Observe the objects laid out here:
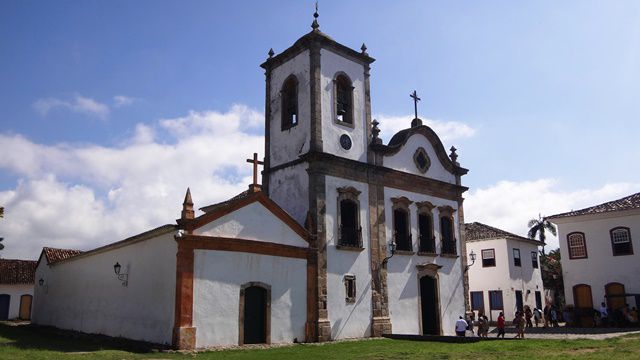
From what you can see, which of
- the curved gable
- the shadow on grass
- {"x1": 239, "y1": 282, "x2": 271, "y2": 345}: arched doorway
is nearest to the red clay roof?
the shadow on grass

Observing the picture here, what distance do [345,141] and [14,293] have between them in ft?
105

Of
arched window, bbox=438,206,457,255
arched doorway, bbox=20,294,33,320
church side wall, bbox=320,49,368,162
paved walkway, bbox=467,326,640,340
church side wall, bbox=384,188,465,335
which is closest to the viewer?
paved walkway, bbox=467,326,640,340

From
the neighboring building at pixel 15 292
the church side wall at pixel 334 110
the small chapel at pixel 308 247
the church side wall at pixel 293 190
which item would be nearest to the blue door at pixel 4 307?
the neighboring building at pixel 15 292

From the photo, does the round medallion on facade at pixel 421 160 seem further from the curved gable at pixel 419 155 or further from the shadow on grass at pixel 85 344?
the shadow on grass at pixel 85 344

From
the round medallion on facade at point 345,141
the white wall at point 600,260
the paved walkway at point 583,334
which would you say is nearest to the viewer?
the paved walkway at point 583,334

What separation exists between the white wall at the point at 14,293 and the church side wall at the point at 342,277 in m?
31.4

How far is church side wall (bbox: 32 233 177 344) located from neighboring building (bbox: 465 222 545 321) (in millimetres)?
24765

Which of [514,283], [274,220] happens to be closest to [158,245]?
[274,220]

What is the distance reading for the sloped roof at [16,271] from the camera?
41.9 metres

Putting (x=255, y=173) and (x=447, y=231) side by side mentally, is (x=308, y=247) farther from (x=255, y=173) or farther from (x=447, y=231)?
(x=447, y=231)

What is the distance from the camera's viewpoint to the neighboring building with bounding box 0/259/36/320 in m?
41.3

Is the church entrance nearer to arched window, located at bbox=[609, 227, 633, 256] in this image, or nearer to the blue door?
arched window, located at bbox=[609, 227, 633, 256]

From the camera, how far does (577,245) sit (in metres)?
30.2

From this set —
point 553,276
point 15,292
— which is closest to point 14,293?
point 15,292
